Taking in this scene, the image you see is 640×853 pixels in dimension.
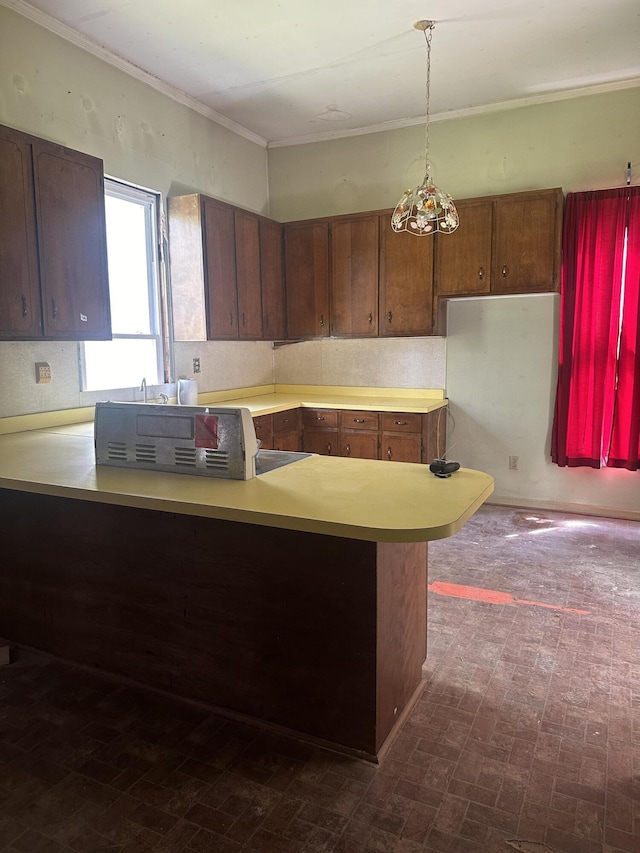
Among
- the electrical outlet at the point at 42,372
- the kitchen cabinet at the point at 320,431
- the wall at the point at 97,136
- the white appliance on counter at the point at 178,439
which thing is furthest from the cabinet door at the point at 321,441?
the white appliance on counter at the point at 178,439

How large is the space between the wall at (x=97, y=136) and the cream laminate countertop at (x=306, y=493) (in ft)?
3.62

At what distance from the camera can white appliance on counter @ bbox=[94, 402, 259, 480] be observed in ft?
6.72

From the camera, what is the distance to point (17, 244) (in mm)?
2828

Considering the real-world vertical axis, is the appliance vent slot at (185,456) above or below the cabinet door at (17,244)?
below

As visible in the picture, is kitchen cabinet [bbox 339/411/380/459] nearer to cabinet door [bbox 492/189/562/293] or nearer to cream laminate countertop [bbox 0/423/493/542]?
cabinet door [bbox 492/189/562/293]

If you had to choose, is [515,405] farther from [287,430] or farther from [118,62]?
[118,62]

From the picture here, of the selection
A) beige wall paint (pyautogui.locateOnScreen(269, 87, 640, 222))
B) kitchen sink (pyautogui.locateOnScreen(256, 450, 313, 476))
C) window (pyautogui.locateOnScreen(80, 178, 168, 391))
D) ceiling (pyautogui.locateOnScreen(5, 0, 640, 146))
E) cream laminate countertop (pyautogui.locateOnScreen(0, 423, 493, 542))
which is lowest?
cream laminate countertop (pyautogui.locateOnScreen(0, 423, 493, 542))

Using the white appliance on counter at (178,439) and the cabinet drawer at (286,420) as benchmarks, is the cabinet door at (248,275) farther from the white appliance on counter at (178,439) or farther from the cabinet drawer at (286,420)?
the white appliance on counter at (178,439)

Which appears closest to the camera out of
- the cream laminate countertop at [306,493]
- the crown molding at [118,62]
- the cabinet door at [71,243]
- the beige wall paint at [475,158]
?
the cream laminate countertop at [306,493]

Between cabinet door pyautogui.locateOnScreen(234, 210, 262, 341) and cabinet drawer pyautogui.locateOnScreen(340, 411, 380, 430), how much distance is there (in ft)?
3.14

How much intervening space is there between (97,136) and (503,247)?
2.83 meters

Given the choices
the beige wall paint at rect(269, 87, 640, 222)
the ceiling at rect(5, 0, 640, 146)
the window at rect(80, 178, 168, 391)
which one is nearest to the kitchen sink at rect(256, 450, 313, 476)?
the window at rect(80, 178, 168, 391)

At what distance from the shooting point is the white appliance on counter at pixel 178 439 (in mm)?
2049

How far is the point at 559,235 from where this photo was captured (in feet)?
13.7
